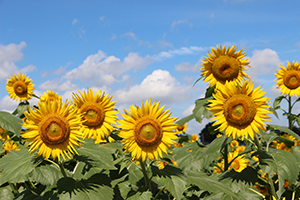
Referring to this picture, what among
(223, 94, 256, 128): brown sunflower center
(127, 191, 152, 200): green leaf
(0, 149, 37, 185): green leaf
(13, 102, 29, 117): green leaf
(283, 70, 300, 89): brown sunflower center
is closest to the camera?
(0, 149, 37, 185): green leaf

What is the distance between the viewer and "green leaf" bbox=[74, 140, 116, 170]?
10.3 feet

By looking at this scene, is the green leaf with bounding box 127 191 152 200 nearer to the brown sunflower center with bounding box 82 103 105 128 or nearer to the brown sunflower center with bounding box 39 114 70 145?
the brown sunflower center with bounding box 39 114 70 145

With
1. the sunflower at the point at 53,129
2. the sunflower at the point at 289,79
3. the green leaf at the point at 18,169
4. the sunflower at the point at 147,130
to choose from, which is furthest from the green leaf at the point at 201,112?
the sunflower at the point at 289,79

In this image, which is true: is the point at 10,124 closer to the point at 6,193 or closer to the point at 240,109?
the point at 6,193

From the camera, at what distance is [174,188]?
3129 mm

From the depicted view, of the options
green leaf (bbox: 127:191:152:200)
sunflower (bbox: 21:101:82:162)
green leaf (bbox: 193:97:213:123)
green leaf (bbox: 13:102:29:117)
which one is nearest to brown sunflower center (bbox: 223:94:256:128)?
green leaf (bbox: 193:97:213:123)

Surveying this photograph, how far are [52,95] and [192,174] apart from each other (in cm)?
449

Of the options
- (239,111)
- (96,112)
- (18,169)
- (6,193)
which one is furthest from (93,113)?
(6,193)

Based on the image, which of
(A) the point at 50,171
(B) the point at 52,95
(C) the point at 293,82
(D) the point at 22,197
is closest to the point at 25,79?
(B) the point at 52,95

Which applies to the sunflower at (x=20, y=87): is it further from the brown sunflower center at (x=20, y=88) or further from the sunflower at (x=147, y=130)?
the sunflower at (x=147, y=130)

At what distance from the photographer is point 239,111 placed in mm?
3768

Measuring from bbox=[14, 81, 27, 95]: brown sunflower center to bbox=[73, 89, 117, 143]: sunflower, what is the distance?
18.8 ft

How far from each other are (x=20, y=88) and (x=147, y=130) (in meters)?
7.04

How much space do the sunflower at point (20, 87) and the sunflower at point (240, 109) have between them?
7046 millimetres
